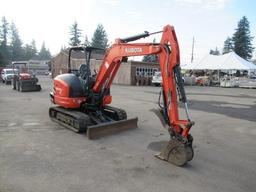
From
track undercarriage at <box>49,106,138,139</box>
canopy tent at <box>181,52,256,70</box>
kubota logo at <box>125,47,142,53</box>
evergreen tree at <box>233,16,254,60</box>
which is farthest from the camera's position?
evergreen tree at <box>233,16,254,60</box>

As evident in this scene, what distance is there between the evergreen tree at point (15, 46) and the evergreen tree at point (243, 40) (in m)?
63.2

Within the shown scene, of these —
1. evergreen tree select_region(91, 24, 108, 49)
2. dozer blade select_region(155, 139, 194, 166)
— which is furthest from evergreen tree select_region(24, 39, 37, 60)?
dozer blade select_region(155, 139, 194, 166)

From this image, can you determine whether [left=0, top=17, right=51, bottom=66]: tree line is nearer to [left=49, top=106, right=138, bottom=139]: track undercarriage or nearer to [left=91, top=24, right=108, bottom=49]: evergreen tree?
[left=91, top=24, right=108, bottom=49]: evergreen tree

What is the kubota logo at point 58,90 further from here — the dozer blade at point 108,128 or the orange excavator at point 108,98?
the dozer blade at point 108,128

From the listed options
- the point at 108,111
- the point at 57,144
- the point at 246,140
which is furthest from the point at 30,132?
the point at 246,140

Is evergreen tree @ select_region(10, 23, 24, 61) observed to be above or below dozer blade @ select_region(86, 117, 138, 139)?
above

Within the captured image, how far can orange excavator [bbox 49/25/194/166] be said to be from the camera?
5492 millimetres

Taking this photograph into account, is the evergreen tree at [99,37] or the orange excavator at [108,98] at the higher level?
the evergreen tree at [99,37]

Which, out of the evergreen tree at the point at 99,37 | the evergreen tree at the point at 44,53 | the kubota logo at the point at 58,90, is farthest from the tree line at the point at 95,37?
the kubota logo at the point at 58,90

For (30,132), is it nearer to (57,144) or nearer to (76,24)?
(57,144)

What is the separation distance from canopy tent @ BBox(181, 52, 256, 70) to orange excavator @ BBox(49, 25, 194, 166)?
2842 cm

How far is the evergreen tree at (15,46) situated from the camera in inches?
3307

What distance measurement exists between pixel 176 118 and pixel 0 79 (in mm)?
33519

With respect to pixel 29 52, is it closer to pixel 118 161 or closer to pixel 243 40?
pixel 243 40
